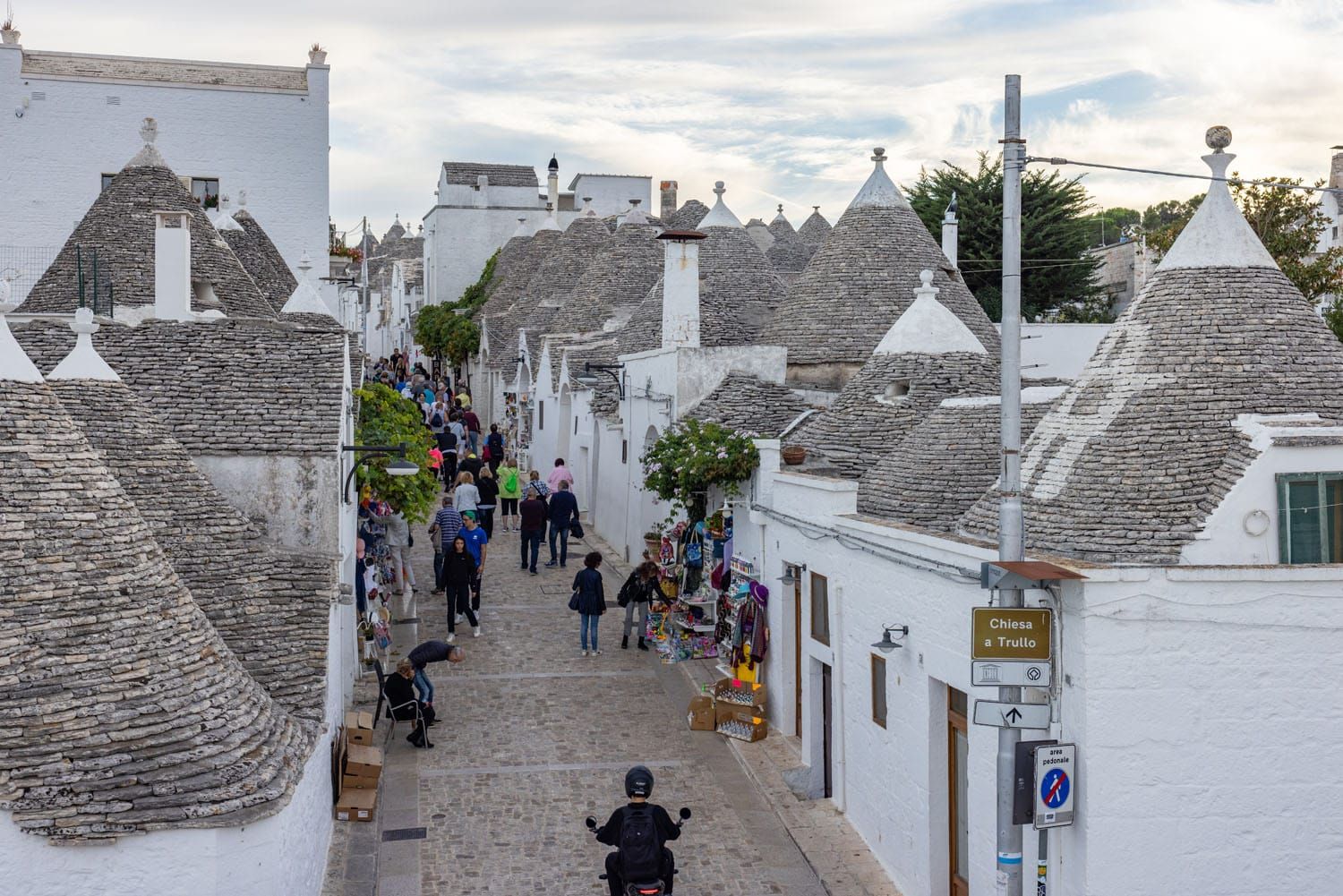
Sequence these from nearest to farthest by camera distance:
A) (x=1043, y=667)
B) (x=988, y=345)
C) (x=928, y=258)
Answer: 1. (x=1043, y=667)
2. (x=988, y=345)
3. (x=928, y=258)

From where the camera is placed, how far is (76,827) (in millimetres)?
7984

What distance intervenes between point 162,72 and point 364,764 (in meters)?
25.1

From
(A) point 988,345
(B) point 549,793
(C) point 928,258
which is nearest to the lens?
(B) point 549,793

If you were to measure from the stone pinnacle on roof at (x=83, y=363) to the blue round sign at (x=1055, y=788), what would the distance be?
913 centimetres

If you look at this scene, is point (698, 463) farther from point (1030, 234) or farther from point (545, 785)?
point (1030, 234)

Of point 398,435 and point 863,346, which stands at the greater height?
point 863,346

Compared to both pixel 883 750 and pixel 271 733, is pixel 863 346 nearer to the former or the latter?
pixel 883 750

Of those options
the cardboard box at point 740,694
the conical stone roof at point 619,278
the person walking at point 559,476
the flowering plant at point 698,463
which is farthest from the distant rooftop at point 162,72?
the cardboard box at point 740,694

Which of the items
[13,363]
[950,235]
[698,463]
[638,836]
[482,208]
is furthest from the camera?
[482,208]

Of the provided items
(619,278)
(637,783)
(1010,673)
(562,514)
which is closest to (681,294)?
(562,514)

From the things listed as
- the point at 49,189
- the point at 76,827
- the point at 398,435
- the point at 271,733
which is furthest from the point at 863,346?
the point at 49,189

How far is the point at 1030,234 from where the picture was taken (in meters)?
38.2

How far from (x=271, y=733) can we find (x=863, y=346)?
1387 centimetres

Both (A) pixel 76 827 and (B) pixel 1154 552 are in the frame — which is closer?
(A) pixel 76 827
